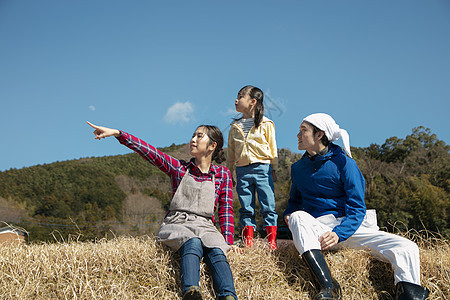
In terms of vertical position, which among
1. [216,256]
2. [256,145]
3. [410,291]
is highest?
[256,145]

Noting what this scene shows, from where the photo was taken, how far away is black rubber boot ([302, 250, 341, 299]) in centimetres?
249

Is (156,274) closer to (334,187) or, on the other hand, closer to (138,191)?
(334,187)

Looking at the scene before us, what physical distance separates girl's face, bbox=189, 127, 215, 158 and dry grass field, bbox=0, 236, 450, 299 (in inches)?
34.9

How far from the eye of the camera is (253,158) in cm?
404

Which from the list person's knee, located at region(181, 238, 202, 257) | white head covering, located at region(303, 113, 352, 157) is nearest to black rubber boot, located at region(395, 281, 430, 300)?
white head covering, located at region(303, 113, 352, 157)

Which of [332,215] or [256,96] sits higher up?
[256,96]

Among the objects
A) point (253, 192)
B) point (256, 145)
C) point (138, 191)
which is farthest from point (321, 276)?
point (138, 191)

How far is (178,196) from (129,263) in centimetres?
66

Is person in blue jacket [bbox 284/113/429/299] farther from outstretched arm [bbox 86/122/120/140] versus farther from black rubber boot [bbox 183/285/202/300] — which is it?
outstretched arm [bbox 86/122/120/140]

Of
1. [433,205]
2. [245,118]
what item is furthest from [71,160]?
[245,118]

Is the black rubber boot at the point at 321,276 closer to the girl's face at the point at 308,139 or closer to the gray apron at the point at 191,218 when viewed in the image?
the gray apron at the point at 191,218

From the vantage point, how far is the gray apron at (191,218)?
108 inches

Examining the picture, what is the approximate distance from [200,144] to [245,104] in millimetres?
1128

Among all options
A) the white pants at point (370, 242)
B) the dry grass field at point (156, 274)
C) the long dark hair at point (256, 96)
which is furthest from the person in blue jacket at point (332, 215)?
the long dark hair at point (256, 96)
